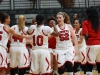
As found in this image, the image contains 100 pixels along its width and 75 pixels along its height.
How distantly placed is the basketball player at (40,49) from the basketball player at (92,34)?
80 cm

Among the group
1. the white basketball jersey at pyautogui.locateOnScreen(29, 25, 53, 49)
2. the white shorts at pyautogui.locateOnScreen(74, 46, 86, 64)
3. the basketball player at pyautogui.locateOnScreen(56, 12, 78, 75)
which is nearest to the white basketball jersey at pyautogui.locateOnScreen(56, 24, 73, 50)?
the basketball player at pyautogui.locateOnScreen(56, 12, 78, 75)

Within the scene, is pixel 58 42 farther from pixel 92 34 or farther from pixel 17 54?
pixel 17 54

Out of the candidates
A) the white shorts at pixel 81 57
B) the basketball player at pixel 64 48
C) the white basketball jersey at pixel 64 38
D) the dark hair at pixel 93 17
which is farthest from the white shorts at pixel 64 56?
the white shorts at pixel 81 57

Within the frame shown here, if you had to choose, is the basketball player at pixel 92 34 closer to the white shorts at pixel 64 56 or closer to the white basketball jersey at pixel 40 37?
the white shorts at pixel 64 56

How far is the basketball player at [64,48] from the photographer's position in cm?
1088

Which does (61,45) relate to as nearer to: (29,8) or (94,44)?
(94,44)

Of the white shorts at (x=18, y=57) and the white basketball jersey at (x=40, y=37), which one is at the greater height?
the white basketball jersey at (x=40, y=37)

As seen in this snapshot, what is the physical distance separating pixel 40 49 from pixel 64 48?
67 centimetres

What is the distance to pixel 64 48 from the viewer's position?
1103cm

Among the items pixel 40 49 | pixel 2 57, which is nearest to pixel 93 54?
pixel 40 49

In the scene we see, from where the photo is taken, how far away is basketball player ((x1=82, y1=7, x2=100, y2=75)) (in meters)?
10.7

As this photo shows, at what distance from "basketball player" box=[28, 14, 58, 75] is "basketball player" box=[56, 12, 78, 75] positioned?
34 cm

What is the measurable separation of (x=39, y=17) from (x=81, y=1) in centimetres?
1092

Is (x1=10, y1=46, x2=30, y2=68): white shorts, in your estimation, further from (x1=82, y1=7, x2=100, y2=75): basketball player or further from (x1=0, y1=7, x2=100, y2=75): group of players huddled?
(x1=82, y1=7, x2=100, y2=75): basketball player
